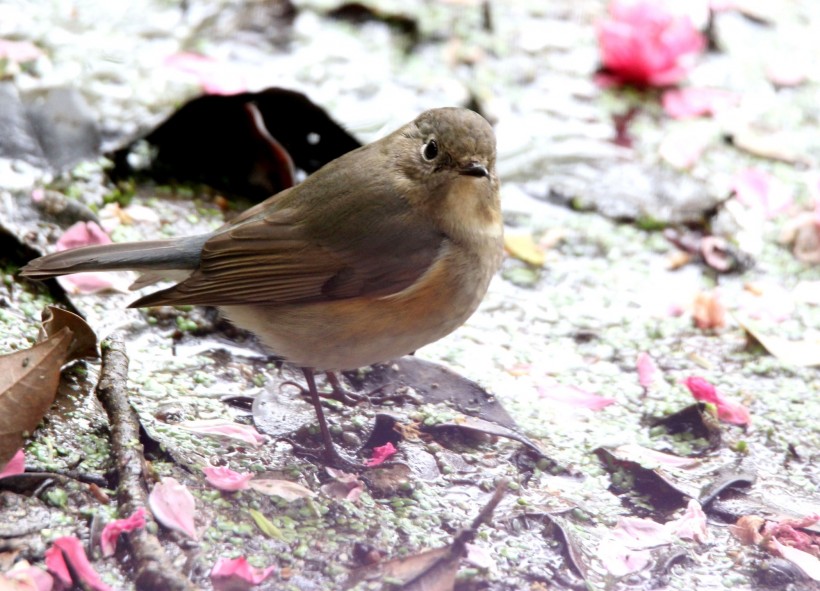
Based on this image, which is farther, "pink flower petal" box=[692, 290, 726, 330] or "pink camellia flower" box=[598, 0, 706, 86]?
"pink camellia flower" box=[598, 0, 706, 86]

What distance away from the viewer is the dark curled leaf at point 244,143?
472cm

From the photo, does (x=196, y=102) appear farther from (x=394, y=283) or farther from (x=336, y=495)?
(x=336, y=495)

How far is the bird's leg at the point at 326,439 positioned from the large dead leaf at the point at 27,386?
83 centimetres

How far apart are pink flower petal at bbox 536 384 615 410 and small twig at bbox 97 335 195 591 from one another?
1526 millimetres

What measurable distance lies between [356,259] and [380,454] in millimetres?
652

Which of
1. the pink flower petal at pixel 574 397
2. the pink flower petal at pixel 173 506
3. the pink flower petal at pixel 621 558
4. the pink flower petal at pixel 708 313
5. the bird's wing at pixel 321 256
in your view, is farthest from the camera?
the pink flower petal at pixel 708 313

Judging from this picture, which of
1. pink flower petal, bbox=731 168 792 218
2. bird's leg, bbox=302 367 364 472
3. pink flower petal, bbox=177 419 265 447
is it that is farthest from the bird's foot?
pink flower petal, bbox=731 168 792 218

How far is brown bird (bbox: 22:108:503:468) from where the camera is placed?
348 centimetres

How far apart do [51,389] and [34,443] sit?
7.4 inches

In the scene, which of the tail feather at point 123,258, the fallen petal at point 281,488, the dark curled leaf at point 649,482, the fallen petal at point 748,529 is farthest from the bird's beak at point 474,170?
the fallen petal at point 748,529

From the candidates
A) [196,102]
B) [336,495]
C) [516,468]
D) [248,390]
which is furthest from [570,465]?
[196,102]

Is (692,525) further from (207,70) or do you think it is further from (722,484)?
(207,70)

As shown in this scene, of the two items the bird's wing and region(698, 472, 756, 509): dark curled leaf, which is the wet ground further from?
the bird's wing

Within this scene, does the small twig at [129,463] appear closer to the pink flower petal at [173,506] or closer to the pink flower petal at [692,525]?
the pink flower petal at [173,506]
